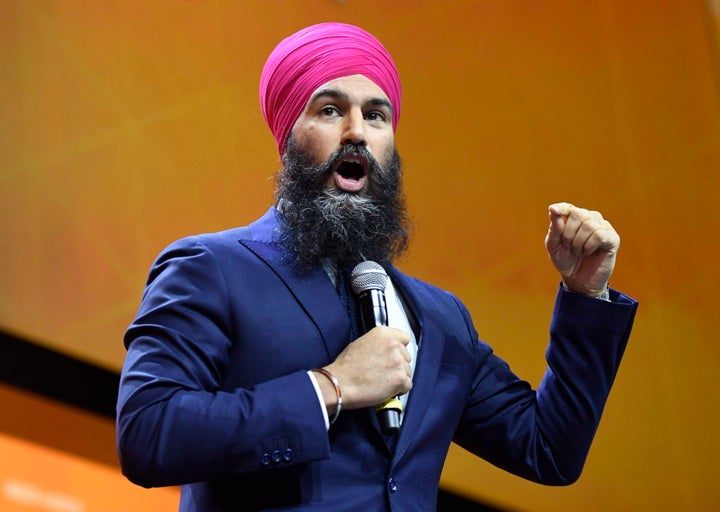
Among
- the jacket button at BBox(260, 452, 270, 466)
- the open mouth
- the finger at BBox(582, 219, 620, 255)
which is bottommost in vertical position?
the jacket button at BBox(260, 452, 270, 466)

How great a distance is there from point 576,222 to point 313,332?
50cm

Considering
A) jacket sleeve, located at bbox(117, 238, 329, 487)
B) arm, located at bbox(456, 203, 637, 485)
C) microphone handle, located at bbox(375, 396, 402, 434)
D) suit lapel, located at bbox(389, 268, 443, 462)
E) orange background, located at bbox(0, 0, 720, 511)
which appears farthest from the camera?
orange background, located at bbox(0, 0, 720, 511)

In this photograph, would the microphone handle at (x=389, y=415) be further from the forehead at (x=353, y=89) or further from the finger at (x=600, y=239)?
the forehead at (x=353, y=89)

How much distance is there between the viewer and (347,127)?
1903 millimetres

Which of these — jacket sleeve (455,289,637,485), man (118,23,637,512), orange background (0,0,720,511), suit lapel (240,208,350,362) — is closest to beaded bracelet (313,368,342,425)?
man (118,23,637,512)

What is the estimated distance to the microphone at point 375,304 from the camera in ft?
5.11

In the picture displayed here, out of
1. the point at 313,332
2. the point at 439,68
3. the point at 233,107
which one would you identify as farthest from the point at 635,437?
the point at 313,332

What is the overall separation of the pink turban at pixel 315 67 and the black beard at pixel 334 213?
81 millimetres

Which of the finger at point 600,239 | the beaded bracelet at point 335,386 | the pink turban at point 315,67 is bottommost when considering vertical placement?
the beaded bracelet at point 335,386

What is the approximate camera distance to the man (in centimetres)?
146

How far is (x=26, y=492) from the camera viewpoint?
2.27 m

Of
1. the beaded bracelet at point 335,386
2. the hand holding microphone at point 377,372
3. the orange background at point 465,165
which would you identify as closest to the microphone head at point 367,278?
the hand holding microphone at point 377,372

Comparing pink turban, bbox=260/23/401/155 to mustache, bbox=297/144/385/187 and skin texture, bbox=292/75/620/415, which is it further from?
mustache, bbox=297/144/385/187

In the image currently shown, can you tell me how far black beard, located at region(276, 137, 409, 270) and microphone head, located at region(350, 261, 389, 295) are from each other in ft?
0.28
